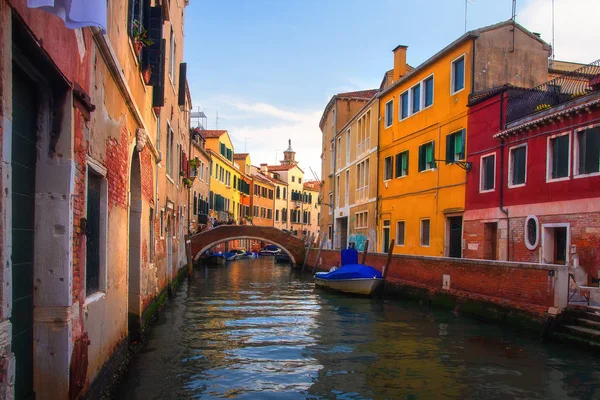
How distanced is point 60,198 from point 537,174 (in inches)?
431

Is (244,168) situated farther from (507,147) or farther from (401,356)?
(401,356)

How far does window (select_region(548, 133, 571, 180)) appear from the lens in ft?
36.8

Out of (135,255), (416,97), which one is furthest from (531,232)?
(135,255)

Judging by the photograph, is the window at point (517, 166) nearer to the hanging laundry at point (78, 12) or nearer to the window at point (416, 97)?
the window at point (416, 97)

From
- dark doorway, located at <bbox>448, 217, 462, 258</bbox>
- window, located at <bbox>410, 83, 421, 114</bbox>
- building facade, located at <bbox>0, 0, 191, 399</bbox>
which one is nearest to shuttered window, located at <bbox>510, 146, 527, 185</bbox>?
dark doorway, located at <bbox>448, 217, 462, 258</bbox>

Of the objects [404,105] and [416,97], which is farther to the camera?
[404,105]

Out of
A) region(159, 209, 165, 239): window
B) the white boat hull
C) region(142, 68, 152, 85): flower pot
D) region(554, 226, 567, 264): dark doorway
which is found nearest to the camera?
region(142, 68, 152, 85): flower pot

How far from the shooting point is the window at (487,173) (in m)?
13.9

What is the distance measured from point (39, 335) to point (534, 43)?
610 inches

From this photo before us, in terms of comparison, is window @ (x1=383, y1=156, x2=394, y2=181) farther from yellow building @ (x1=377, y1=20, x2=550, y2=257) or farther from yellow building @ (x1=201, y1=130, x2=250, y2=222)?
yellow building @ (x1=201, y1=130, x2=250, y2=222)

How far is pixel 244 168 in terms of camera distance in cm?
4606

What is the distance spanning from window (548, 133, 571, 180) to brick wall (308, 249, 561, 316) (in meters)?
2.47

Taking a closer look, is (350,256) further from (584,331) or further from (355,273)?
(584,331)

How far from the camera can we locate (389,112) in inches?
816
